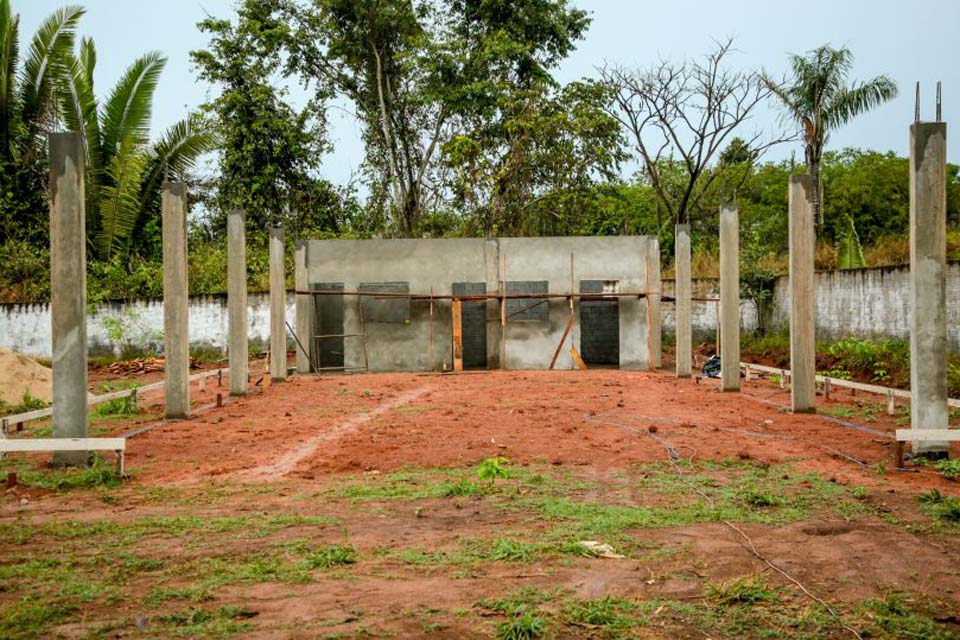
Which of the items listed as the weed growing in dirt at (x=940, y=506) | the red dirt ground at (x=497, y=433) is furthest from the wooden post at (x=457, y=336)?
the weed growing in dirt at (x=940, y=506)

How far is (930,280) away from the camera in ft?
28.4

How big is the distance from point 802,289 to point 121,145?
21547 millimetres

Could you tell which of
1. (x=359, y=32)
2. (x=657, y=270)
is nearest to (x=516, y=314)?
(x=657, y=270)

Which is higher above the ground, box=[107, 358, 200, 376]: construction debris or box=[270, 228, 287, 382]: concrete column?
box=[270, 228, 287, 382]: concrete column

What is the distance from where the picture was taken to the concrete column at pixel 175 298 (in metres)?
12.2

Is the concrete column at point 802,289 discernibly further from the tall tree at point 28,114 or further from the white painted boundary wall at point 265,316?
the tall tree at point 28,114

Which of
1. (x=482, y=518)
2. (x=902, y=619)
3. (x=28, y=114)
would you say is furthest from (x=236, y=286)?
(x=28, y=114)

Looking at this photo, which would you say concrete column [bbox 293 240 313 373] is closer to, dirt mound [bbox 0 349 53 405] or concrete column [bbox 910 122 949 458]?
dirt mound [bbox 0 349 53 405]

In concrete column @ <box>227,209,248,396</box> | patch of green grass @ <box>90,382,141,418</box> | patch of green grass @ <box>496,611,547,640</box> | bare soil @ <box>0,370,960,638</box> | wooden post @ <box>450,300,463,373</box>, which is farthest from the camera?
wooden post @ <box>450,300,463,373</box>

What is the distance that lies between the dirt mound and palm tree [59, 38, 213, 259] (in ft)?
36.9

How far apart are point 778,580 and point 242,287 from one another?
1249 cm

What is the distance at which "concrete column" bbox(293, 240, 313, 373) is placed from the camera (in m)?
23.3

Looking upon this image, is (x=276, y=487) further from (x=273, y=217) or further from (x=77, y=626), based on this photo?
(x=273, y=217)

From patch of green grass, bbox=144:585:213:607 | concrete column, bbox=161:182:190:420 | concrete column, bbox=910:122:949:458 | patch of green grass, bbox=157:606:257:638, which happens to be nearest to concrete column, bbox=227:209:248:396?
concrete column, bbox=161:182:190:420
